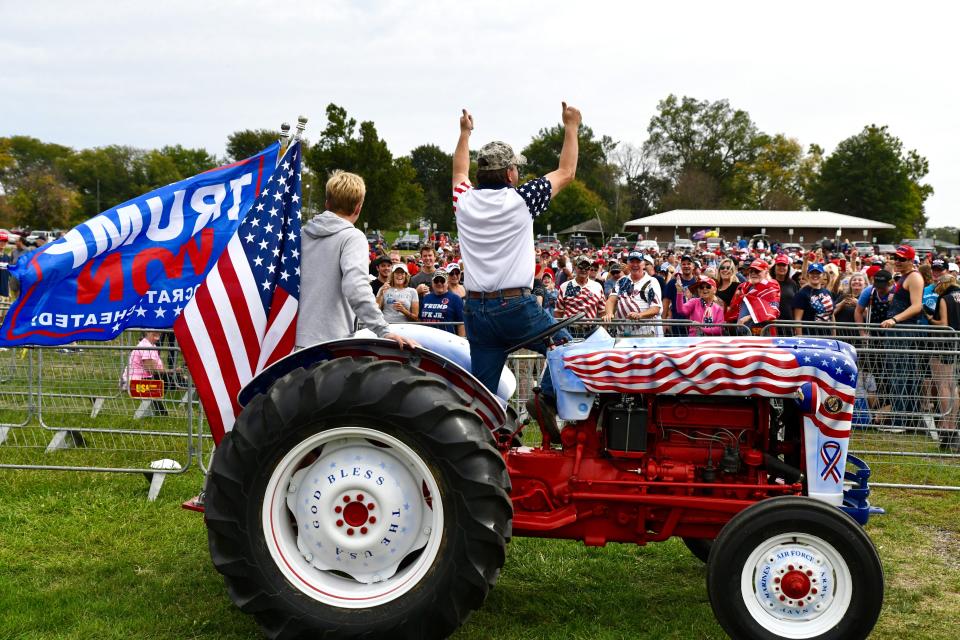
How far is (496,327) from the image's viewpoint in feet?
14.5

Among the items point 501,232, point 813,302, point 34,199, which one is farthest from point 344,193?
point 34,199

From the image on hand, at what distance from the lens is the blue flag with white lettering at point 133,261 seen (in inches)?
185

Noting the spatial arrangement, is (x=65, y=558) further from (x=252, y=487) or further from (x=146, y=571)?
(x=252, y=487)

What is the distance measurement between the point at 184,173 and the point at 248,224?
105 m

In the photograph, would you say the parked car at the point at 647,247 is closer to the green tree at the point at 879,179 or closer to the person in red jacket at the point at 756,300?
the person in red jacket at the point at 756,300

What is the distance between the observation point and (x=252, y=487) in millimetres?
4098

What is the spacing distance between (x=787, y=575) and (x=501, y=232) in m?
2.08

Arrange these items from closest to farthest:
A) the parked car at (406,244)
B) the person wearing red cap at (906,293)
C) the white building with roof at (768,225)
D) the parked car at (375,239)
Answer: the person wearing red cap at (906,293) → the parked car at (375,239) → the parked car at (406,244) → the white building with roof at (768,225)

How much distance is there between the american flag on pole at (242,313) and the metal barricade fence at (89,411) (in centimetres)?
256

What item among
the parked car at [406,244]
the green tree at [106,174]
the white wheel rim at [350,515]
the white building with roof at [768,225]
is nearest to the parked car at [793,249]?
the parked car at [406,244]

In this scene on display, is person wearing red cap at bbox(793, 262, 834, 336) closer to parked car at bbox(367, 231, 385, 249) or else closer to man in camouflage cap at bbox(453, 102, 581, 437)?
man in camouflage cap at bbox(453, 102, 581, 437)

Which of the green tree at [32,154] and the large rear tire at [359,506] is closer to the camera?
the large rear tire at [359,506]

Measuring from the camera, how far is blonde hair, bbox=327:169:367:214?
476 cm

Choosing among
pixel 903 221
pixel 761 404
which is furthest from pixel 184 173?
pixel 761 404
